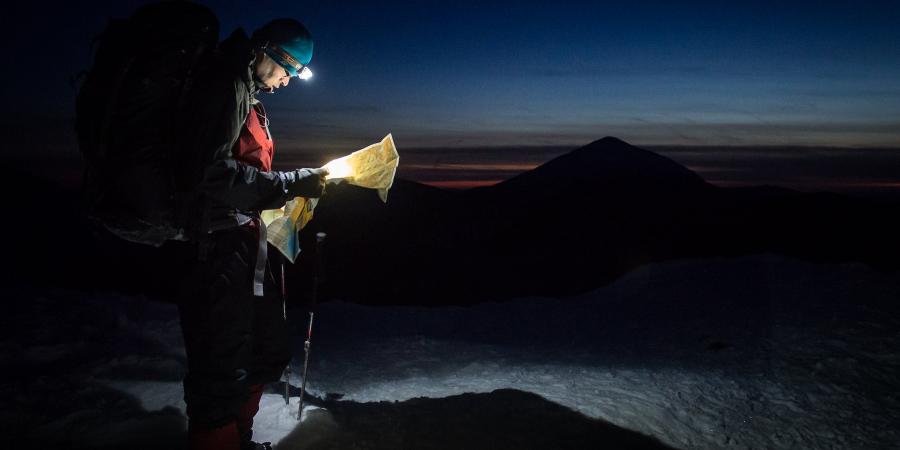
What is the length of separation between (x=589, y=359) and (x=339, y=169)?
5032 mm

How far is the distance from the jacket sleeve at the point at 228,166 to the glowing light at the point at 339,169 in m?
0.44

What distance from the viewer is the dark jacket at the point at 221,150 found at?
2.54 m

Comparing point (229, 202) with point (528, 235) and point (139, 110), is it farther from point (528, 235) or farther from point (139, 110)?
point (528, 235)

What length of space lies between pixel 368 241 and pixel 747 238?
87.7ft

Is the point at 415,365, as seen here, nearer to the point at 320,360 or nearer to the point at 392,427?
the point at 320,360

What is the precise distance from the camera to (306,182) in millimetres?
3076

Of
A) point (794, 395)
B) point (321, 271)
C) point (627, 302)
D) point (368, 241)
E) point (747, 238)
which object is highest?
point (321, 271)

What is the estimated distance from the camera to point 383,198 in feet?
11.0

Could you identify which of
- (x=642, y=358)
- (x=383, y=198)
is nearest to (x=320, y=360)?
(x=642, y=358)

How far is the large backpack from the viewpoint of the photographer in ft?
7.93

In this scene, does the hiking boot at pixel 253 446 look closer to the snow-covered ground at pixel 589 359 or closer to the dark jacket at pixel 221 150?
the snow-covered ground at pixel 589 359

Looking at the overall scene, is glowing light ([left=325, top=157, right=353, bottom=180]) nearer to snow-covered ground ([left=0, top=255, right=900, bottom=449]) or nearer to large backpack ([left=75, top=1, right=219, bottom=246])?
large backpack ([left=75, top=1, right=219, bottom=246])

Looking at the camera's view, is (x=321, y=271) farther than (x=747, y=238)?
No

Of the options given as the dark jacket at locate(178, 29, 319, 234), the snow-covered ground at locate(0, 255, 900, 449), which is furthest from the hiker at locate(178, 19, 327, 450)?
the snow-covered ground at locate(0, 255, 900, 449)
